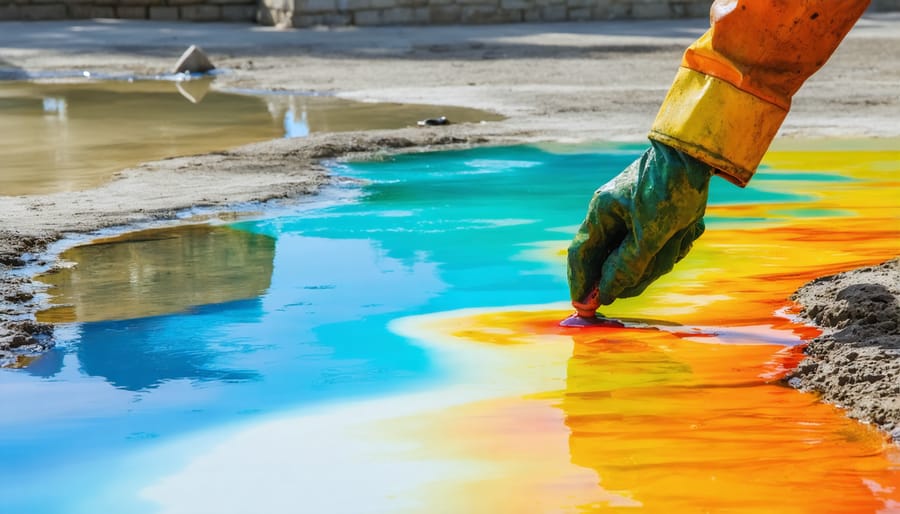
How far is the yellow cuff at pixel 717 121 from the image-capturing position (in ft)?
9.06

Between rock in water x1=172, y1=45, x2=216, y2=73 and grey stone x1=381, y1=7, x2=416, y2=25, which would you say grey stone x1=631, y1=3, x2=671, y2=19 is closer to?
grey stone x1=381, y1=7, x2=416, y2=25

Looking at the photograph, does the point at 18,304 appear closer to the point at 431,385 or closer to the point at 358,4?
the point at 431,385

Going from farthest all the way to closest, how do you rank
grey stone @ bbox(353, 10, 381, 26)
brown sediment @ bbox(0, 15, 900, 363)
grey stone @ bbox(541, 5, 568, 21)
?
grey stone @ bbox(541, 5, 568, 21), grey stone @ bbox(353, 10, 381, 26), brown sediment @ bbox(0, 15, 900, 363)

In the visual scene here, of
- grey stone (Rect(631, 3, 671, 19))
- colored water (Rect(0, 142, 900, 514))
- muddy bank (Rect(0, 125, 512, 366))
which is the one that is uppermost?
grey stone (Rect(631, 3, 671, 19))

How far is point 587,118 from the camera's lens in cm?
786

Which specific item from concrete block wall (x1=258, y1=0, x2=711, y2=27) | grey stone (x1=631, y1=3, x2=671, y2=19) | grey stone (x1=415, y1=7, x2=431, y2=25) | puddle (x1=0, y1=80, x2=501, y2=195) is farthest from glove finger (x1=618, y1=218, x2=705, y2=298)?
grey stone (x1=631, y1=3, x2=671, y2=19)

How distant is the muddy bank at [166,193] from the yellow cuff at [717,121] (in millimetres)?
1667

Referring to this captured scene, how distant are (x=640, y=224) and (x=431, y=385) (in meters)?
0.60

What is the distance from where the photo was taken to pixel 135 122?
25.9ft

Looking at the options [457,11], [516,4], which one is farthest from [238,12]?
[516,4]

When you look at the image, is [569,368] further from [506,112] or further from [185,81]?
[185,81]

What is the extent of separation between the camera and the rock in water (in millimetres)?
11242

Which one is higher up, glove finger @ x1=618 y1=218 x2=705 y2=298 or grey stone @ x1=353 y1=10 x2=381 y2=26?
grey stone @ x1=353 y1=10 x2=381 y2=26

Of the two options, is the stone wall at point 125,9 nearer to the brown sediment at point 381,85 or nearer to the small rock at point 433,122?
the brown sediment at point 381,85
